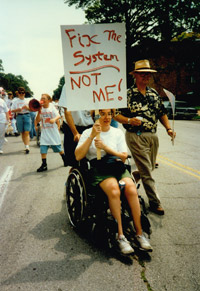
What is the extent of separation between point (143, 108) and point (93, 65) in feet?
3.48

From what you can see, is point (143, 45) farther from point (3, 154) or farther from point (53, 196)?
point (53, 196)

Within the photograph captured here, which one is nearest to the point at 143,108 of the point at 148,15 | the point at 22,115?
the point at 22,115

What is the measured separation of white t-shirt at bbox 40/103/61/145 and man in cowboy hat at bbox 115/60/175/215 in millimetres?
3087

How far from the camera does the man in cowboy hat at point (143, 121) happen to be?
3.45 m

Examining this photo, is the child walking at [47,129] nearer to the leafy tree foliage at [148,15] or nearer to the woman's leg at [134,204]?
the woman's leg at [134,204]

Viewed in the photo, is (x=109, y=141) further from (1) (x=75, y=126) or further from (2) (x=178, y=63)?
(2) (x=178, y=63)

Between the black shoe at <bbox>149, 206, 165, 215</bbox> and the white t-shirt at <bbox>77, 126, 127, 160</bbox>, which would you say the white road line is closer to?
the white t-shirt at <bbox>77, 126, 127, 160</bbox>

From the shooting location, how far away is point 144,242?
2.57m

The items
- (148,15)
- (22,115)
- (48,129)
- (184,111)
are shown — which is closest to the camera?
(48,129)

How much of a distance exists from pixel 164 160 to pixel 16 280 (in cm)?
522

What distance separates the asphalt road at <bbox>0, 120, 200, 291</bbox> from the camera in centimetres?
222

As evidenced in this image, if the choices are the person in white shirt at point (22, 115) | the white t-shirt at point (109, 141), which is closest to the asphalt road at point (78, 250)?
the white t-shirt at point (109, 141)

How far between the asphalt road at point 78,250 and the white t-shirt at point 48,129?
1542 millimetres

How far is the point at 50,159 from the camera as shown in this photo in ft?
24.6
